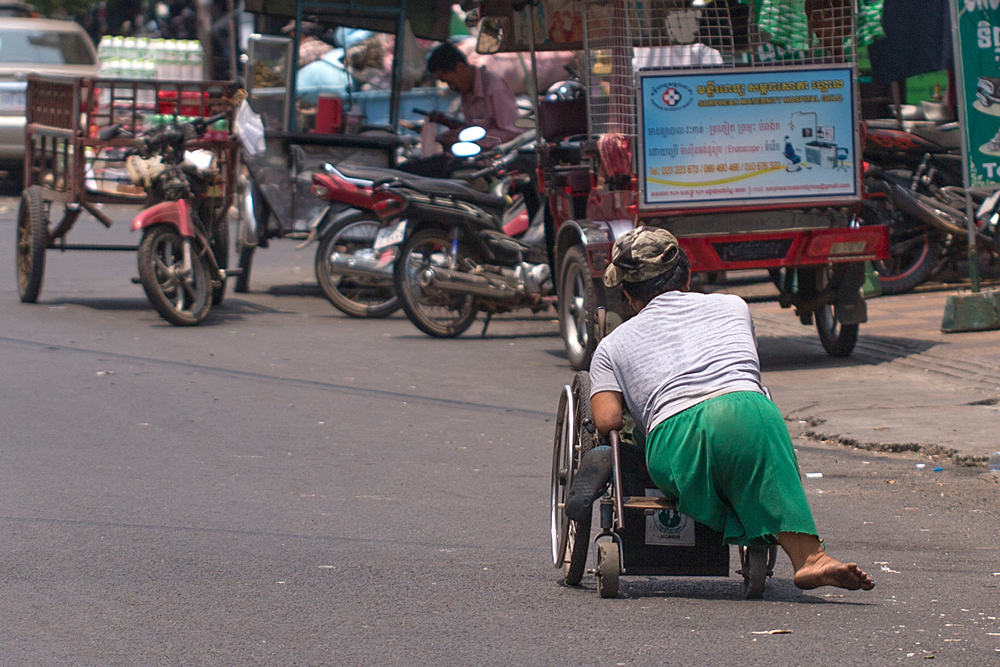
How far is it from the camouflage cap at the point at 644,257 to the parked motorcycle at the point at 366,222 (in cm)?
576

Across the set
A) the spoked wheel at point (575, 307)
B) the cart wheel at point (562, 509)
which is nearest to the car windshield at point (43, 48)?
the spoked wheel at point (575, 307)

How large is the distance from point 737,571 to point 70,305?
8.14 meters

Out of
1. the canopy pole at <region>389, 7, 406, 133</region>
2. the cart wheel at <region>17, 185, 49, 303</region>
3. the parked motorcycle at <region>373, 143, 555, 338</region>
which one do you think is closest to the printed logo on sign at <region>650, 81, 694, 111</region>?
the parked motorcycle at <region>373, 143, 555, 338</region>

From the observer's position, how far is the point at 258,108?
516 inches

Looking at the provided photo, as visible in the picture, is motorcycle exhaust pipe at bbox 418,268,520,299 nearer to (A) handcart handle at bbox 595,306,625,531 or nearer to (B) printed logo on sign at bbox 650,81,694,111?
(B) printed logo on sign at bbox 650,81,694,111

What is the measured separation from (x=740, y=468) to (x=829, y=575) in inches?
15.6

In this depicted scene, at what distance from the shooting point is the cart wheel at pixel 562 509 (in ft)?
14.0

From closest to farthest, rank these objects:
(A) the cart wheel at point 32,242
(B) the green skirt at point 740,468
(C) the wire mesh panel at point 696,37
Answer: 1. (B) the green skirt at point 740,468
2. (C) the wire mesh panel at point 696,37
3. (A) the cart wheel at point 32,242

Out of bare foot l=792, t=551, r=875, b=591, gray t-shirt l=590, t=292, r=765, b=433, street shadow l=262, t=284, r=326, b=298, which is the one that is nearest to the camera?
bare foot l=792, t=551, r=875, b=591

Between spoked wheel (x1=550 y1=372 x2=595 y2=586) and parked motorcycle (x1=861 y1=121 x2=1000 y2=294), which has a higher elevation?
parked motorcycle (x1=861 y1=121 x2=1000 y2=294)

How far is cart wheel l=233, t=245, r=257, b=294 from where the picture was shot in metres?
12.5

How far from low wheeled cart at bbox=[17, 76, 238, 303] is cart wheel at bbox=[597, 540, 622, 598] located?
7.18 metres

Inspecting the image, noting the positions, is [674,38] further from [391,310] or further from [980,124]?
[391,310]

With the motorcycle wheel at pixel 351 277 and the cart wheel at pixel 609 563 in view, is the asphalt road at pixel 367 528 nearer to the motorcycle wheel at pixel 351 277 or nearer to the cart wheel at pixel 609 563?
the cart wheel at pixel 609 563
